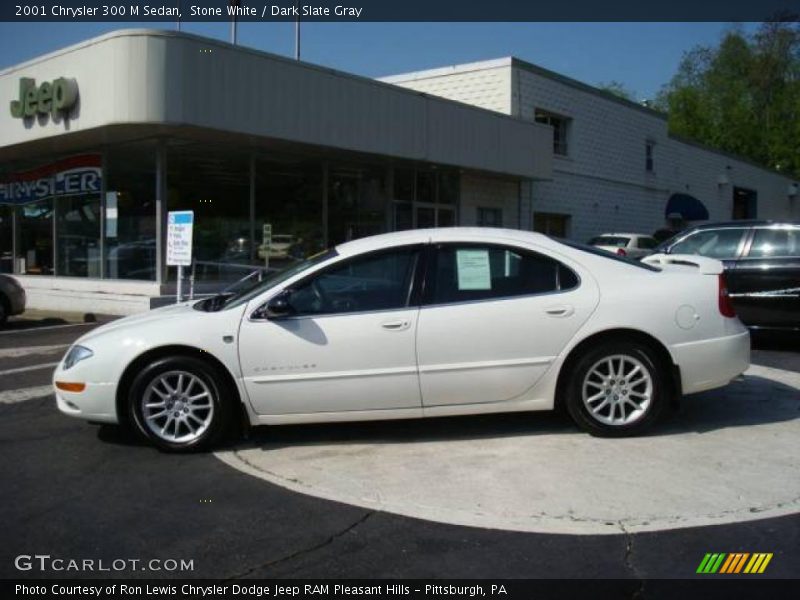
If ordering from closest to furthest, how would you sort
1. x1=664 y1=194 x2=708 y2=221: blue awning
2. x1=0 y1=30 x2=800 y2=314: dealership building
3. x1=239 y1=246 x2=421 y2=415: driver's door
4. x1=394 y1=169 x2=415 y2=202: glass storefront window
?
x1=239 y1=246 x2=421 y2=415: driver's door
x1=0 y1=30 x2=800 y2=314: dealership building
x1=394 y1=169 x2=415 y2=202: glass storefront window
x1=664 y1=194 x2=708 y2=221: blue awning

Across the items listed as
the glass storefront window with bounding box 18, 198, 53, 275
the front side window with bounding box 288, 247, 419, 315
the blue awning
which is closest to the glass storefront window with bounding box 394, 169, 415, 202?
the glass storefront window with bounding box 18, 198, 53, 275

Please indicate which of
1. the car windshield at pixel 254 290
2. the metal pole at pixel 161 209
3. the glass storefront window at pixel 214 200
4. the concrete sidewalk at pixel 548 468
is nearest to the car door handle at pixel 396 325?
the car windshield at pixel 254 290

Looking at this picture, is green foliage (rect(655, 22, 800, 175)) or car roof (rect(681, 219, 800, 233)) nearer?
car roof (rect(681, 219, 800, 233))

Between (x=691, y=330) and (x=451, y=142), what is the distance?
12694 millimetres

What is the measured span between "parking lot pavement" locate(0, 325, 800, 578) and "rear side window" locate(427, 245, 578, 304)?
3.57 ft

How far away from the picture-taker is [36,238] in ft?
57.5

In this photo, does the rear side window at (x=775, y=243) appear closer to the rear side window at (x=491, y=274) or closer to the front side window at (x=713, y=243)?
the front side window at (x=713, y=243)

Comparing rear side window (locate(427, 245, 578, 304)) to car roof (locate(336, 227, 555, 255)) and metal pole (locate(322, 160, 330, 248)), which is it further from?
metal pole (locate(322, 160, 330, 248))

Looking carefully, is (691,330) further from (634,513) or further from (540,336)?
(634,513)

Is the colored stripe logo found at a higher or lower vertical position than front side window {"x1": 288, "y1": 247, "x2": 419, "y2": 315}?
lower

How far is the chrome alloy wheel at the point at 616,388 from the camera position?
5.39 meters

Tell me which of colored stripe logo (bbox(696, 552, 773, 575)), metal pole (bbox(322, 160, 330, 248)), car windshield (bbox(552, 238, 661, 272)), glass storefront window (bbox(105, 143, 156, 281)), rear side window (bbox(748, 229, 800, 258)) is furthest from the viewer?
metal pole (bbox(322, 160, 330, 248))

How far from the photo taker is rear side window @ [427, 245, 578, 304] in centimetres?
541

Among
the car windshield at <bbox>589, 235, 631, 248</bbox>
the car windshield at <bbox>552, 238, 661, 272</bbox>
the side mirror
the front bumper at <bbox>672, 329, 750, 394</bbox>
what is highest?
the car windshield at <bbox>589, 235, 631, 248</bbox>
